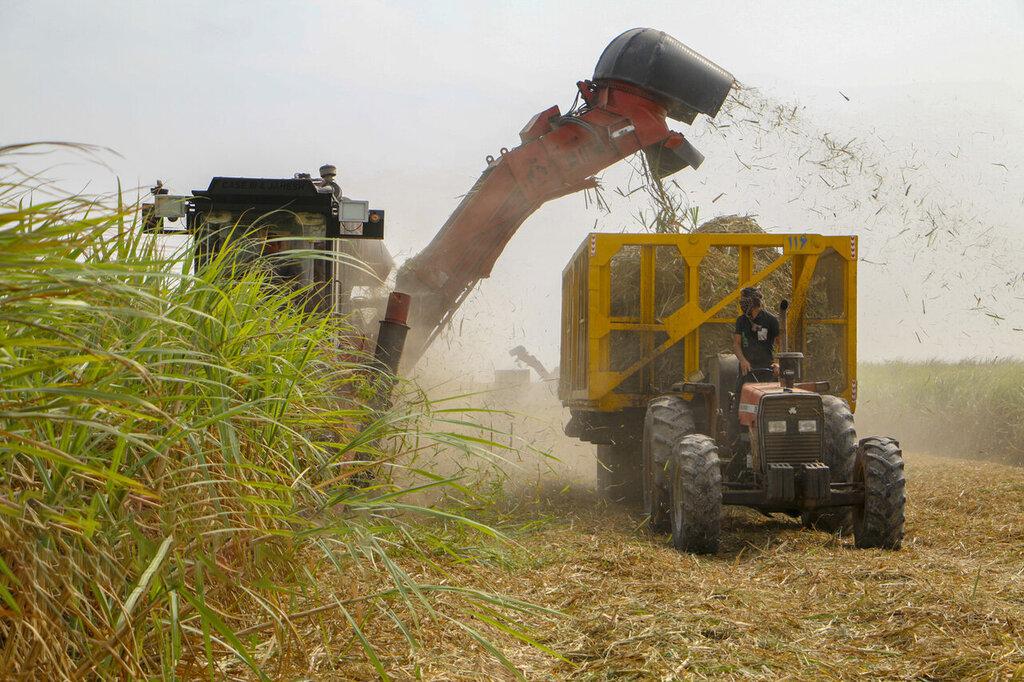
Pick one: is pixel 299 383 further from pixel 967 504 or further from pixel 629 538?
pixel 967 504

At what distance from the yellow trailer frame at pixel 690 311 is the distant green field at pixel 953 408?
9961 millimetres

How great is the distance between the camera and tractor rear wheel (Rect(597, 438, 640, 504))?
30.7 ft

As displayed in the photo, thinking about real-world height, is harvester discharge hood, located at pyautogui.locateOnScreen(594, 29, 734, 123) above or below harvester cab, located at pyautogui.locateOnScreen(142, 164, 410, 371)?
above

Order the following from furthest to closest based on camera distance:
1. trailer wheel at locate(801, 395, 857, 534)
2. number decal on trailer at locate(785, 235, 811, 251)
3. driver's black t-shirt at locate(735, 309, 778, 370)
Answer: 1. number decal on trailer at locate(785, 235, 811, 251)
2. driver's black t-shirt at locate(735, 309, 778, 370)
3. trailer wheel at locate(801, 395, 857, 534)

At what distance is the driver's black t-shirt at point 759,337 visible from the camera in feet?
25.3

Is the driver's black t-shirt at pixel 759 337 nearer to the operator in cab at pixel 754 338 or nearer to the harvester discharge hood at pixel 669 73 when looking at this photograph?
the operator in cab at pixel 754 338

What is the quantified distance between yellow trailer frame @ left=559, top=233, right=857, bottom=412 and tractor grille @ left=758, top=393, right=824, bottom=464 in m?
1.26

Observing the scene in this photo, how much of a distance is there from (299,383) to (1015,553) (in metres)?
4.99

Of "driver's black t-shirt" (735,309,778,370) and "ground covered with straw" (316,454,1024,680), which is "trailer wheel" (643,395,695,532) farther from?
"driver's black t-shirt" (735,309,778,370)

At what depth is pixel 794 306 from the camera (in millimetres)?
8602

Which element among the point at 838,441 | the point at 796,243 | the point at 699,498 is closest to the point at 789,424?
the point at 838,441

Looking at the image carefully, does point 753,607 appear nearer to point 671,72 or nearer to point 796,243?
point 796,243

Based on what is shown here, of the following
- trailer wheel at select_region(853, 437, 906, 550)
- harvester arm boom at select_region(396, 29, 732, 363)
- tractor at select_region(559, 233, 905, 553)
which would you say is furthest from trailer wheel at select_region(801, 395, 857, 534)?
harvester arm boom at select_region(396, 29, 732, 363)

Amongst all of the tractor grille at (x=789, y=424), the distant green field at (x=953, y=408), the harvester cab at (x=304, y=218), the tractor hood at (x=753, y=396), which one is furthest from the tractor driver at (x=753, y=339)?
the distant green field at (x=953, y=408)
